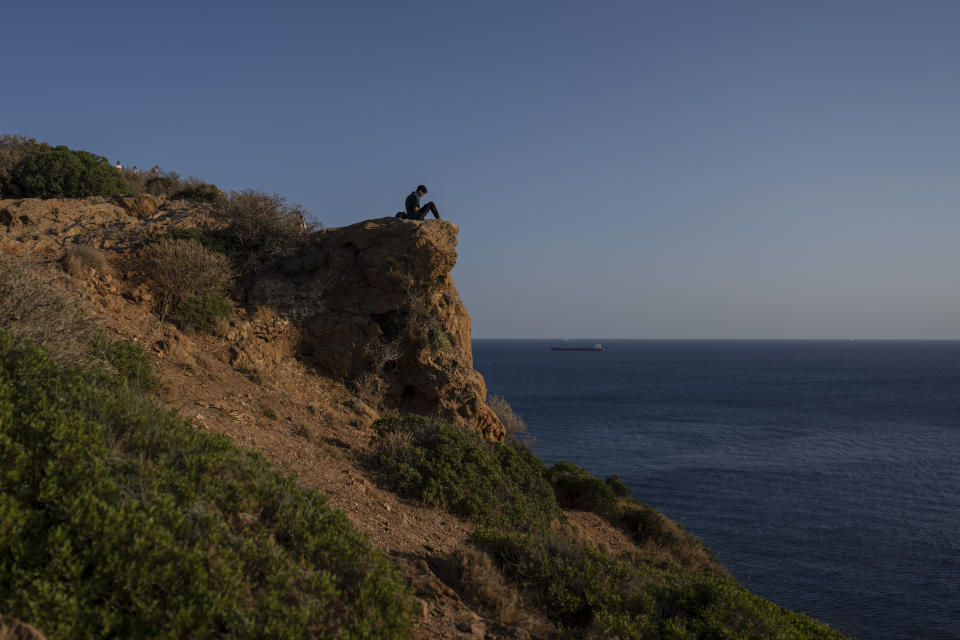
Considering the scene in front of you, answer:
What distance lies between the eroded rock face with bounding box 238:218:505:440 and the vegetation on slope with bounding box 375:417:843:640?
2.18 meters

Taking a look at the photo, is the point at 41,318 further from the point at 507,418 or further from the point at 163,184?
the point at 163,184

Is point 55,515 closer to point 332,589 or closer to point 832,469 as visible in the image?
point 332,589

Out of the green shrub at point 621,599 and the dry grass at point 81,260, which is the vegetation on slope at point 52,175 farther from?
the green shrub at point 621,599

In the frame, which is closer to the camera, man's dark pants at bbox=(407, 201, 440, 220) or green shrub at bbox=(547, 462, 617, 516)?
man's dark pants at bbox=(407, 201, 440, 220)

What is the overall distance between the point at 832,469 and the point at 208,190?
43464mm

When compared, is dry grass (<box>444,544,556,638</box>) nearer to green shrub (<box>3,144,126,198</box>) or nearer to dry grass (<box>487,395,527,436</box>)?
dry grass (<box>487,395,527,436</box>)

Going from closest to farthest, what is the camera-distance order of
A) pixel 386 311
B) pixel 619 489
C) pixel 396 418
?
pixel 396 418
pixel 386 311
pixel 619 489

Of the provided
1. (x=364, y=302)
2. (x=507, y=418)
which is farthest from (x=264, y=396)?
(x=507, y=418)

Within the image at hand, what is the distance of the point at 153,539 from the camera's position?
3.54m

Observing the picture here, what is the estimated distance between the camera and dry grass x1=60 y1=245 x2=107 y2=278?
1001 centimetres

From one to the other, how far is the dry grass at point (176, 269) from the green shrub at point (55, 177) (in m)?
6.79

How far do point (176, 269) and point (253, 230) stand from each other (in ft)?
9.01

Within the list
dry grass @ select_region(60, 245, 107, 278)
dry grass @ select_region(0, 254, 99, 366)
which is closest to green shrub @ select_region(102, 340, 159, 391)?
dry grass @ select_region(0, 254, 99, 366)

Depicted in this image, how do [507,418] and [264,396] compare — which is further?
[507,418]
